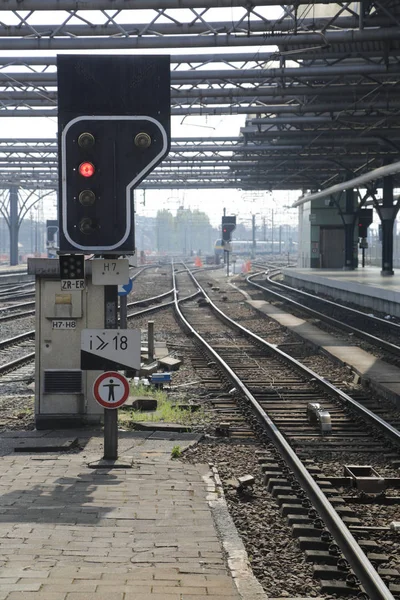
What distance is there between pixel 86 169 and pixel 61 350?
302 centimetres

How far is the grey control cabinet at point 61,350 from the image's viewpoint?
10.2 meters

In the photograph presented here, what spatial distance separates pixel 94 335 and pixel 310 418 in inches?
139

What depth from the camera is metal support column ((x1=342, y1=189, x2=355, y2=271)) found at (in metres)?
44.6

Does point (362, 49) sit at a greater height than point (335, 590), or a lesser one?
greater

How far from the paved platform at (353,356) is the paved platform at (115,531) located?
16.4 ft

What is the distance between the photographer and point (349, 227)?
4531 cm

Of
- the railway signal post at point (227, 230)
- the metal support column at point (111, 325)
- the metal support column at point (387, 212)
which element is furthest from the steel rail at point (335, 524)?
the railway signal post at point (227, 230)

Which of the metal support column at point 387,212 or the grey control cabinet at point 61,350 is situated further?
the metal support column at point 387,212

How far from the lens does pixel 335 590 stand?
5402 millimetres

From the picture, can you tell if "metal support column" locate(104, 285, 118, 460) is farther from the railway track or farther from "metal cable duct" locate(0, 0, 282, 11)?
"metal cable duct" locate(0, 0, 282, 11)

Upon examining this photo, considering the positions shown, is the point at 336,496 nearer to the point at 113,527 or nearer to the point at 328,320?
the point at 113,527

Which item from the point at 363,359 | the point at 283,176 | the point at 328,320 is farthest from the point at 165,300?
the point at 363,359

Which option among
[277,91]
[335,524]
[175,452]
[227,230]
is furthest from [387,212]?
[335,524]

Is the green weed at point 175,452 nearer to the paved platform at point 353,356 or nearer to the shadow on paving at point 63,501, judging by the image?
the shadow on paving at point 63,501
